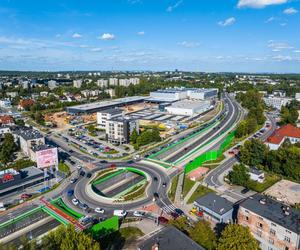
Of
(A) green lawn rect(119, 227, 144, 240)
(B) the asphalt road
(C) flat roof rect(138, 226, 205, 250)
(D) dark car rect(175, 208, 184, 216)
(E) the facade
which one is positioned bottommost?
(A) green lawn rect(119, 227, 144, 240)

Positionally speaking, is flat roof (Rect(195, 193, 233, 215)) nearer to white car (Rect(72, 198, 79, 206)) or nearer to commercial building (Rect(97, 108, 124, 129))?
white car (Rect(72, 198, 79, 206))

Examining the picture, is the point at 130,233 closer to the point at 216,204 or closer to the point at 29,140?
the point at 216,204

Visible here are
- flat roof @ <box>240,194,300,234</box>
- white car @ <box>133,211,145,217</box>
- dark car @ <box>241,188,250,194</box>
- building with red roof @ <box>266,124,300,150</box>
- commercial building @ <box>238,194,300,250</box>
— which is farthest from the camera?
building with red roof @ <box>266,124,300,150</box>

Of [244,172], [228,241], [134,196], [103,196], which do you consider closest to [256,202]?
[228,241]

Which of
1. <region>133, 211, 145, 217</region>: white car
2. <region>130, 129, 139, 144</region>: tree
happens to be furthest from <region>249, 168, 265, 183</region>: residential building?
<region>130, 129, 139, 144</region>: tree

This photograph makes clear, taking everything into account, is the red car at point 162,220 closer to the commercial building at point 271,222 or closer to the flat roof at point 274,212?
the commercial building at point 271,222

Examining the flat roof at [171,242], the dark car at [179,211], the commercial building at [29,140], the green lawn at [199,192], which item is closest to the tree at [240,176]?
the green lawn at [199,192]
